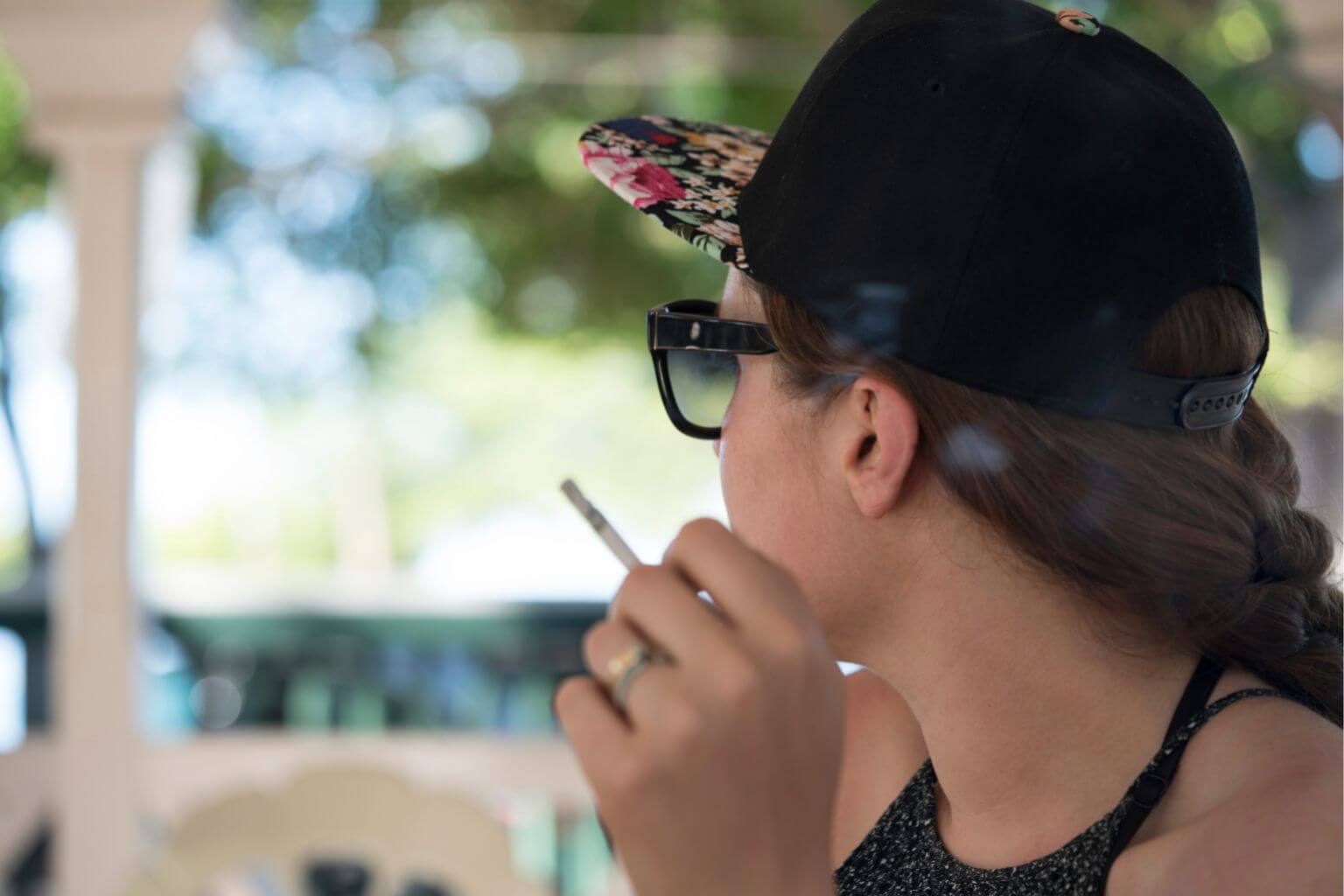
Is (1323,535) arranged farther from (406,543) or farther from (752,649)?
(406,543)

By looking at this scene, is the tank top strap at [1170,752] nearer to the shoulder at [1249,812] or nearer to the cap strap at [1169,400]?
the shoulder at [1249,812]

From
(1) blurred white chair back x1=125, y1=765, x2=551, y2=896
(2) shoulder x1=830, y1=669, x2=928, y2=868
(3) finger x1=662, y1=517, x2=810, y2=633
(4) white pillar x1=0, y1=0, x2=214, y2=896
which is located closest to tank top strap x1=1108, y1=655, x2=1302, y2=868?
(2) shoulder x1=830, y1=669, x2=928, y2=868

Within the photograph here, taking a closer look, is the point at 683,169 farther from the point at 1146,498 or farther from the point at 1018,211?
the point at 1146,498

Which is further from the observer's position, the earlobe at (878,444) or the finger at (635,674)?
the earlobe at (878,444)

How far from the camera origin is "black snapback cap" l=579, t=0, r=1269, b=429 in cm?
95

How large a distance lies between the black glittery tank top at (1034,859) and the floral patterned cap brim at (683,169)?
0.51 metres

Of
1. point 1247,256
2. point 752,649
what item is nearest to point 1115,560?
point 1247,256

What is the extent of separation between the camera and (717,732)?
0.70 m

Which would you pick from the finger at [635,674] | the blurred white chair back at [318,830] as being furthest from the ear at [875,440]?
the blurred white chair back at [318,830]

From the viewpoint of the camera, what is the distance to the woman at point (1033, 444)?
96 centimetres

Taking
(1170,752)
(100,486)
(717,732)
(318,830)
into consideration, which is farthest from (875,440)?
(100,486)

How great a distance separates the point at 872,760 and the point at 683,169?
64 cm

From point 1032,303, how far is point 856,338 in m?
0.14

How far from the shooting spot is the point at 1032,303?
0.96 m
